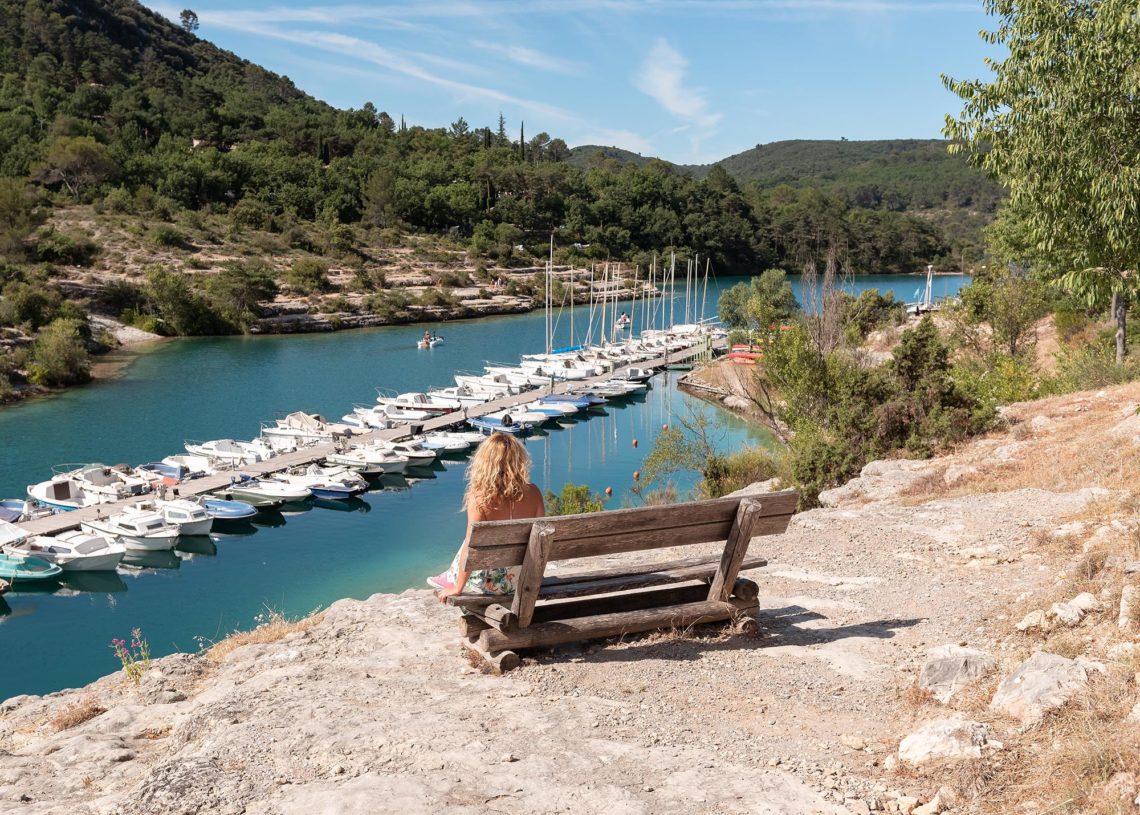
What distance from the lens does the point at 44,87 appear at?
112m

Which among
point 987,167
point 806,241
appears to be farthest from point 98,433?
point 806,241

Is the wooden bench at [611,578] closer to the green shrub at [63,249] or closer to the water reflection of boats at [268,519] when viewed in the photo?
the water reflection of boats at [268,519]

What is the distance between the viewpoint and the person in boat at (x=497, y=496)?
5.97m

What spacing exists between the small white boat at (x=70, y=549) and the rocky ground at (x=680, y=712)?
1948 cm

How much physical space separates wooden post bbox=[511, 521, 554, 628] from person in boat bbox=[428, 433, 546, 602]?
25 cm

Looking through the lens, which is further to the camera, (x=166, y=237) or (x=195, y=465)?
(x=166, y=237)

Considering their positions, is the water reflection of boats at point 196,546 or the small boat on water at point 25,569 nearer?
the small boat on water at point 25,569

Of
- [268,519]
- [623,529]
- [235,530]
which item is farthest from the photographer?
[268,519]

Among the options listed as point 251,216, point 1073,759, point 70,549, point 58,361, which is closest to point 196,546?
point 70,549

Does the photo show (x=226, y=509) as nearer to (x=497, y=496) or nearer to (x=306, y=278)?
(x=497, y=496)

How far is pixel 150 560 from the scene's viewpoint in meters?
26.6

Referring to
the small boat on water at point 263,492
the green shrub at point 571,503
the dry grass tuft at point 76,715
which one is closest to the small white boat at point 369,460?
the small boat on water at point 263,492

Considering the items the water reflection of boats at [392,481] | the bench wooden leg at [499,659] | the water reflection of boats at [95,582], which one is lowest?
the water reflection of boats at [95,582]

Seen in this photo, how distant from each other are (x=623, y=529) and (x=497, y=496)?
86 centimetres
